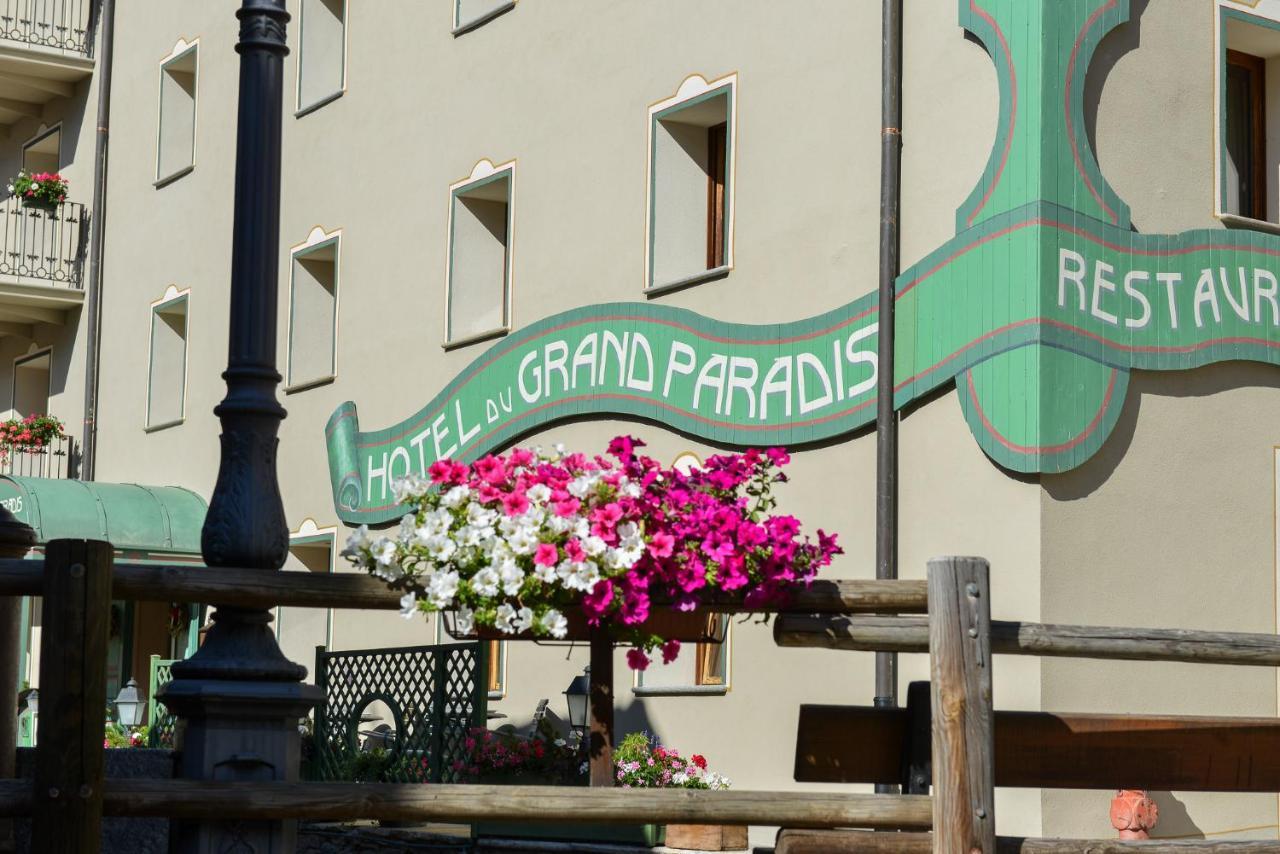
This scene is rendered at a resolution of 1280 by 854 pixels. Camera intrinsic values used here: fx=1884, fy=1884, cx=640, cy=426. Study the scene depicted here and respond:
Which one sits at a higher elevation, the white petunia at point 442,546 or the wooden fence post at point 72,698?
the white petunia at point 442,546

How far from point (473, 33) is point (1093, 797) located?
334 inches

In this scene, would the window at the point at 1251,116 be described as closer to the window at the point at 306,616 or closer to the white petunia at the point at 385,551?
the white petunia at the point at 385,551

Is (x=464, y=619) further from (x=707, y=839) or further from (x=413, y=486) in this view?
(x=707, y=839)

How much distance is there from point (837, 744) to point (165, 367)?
1670 centimetres

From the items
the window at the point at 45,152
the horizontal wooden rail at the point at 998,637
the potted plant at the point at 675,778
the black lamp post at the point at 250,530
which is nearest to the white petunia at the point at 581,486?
the horizontal wooden rail at the point at 998,637

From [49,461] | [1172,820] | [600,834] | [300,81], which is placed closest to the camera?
[1172,820]

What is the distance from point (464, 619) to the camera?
17.0 feet

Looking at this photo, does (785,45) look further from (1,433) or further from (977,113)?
(1,433)

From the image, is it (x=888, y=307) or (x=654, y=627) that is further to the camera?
(x=888, y=307)

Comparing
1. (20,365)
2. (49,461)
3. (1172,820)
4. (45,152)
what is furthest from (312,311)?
(1172,820)

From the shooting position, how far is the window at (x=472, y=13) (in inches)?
613

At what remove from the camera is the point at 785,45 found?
12.5m

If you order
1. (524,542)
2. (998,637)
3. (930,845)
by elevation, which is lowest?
(930,845)

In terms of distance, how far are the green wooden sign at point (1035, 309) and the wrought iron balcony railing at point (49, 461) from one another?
12.5 metres
